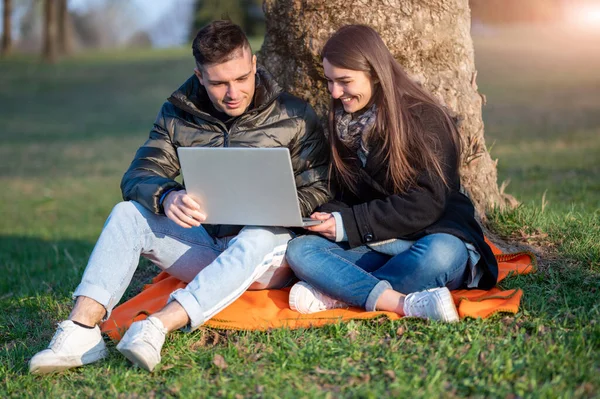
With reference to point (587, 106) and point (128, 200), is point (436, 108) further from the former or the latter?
point (587, 106)

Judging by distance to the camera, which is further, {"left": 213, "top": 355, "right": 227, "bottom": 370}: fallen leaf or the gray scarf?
the gray scarf

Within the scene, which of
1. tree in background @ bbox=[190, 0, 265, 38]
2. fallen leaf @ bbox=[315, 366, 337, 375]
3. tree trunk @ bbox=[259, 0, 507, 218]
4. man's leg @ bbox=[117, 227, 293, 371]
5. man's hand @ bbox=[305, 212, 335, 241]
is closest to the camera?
fallen leaf @ bbox=[315, 366, 337, 375]

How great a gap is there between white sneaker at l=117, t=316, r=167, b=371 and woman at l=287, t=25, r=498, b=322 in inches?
30.3

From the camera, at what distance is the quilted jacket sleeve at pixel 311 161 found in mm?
4059

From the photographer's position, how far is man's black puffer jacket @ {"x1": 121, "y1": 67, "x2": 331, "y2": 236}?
4.08 m

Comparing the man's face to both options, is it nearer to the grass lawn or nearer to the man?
the man

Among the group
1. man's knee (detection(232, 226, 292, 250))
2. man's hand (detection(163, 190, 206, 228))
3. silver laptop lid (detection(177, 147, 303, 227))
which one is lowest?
man's knee (detection(232, 226, 292, 250))

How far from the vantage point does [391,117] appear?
3.80 metres

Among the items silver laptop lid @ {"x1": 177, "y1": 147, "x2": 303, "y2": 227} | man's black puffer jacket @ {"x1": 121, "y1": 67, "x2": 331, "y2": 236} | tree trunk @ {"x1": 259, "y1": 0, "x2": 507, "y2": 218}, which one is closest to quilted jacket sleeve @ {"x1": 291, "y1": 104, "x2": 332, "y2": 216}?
man's black puffer jacket @ {"x1": 121, "y1": 67, "x2": 331, "y2": 236}

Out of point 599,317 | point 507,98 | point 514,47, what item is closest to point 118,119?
point 507,98

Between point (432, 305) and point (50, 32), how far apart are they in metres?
30.5

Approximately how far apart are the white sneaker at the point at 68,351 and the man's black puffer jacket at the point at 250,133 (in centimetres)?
91

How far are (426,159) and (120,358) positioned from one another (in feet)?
6.03

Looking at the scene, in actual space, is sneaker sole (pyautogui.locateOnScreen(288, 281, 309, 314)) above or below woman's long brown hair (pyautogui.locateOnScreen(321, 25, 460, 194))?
below
